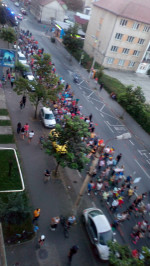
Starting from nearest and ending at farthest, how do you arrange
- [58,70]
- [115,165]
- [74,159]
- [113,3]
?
[74,159], [115,165], [58,70], [113,3]

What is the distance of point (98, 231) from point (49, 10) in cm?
7292

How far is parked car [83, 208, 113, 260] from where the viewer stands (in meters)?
11.6

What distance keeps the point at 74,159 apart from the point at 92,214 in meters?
3.65

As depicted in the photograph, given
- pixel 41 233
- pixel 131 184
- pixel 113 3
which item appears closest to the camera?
pixel 41 233

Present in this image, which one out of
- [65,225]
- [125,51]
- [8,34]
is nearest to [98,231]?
[65,225]

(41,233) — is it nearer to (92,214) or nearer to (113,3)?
(92,214)

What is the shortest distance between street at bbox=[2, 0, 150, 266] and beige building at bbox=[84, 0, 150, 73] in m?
12.1

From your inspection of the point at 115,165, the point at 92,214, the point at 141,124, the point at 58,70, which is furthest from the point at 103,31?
the point at 92,214

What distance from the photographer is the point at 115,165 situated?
18594 mm

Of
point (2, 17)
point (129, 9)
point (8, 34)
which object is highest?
point (129, 9)

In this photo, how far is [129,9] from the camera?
129 ft

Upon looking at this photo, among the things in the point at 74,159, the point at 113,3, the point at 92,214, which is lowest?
the point at 92,214

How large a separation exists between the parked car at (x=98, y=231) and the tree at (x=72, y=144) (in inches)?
121

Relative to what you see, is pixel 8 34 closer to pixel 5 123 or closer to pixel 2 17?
pixel 2 17
